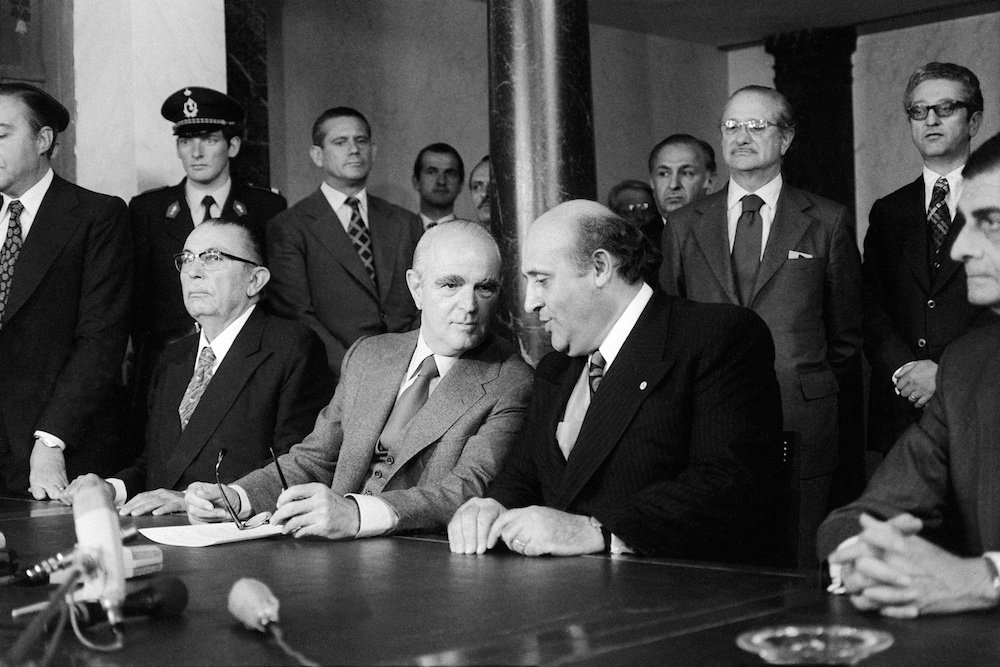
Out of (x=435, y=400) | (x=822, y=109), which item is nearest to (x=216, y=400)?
(x=435, y=400)

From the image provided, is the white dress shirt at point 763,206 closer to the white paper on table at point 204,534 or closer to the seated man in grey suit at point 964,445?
the seated man in grey suit at point 964,445

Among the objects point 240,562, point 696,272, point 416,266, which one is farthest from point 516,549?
point 696,272

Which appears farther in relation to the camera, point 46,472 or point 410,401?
point 46,472

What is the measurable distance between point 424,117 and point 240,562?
6.67 meters

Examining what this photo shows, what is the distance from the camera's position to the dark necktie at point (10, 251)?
457cm

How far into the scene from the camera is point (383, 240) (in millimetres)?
5328

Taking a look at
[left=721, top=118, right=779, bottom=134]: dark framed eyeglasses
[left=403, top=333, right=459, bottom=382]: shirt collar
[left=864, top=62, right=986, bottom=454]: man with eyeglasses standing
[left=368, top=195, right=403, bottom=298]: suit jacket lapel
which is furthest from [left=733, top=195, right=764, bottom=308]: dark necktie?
[left=368, top=195, right=403, bottom=298]: suit jacket lapel

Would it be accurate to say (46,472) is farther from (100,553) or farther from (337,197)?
(100,553)

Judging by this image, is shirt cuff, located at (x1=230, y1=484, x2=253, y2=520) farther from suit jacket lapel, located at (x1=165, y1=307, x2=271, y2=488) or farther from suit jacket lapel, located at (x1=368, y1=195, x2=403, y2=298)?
suit jacket lapel, located at (x1=368, y1=195, x2=403, y2=298)

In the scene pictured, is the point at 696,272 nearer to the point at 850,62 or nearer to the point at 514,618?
the point at 514,618

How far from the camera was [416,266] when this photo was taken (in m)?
3.54

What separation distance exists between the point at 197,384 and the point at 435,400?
101 cm

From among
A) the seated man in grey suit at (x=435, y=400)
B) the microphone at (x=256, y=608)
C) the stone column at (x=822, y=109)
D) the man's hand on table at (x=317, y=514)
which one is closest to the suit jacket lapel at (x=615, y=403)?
the seated man in grey suit at (x=435, y=400)

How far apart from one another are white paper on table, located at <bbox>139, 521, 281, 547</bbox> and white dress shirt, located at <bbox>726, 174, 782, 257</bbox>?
1.99 metres
